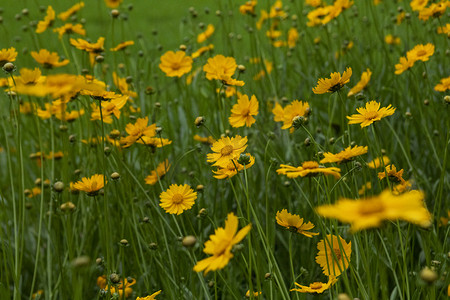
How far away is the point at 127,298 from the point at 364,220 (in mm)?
867

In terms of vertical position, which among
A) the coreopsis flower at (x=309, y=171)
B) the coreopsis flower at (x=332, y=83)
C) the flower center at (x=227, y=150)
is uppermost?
the coreopsis flower at (x=332, y=83)

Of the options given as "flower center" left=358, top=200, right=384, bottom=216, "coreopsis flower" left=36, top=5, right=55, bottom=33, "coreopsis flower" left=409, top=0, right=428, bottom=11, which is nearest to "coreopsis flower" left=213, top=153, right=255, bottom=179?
"flower center" left=358, top=200, right=384, bottom=216

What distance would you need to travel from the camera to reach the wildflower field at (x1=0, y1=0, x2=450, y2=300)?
87 cm

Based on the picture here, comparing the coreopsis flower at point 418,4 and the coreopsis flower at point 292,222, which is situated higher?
the coreopsis flower at point 418,4

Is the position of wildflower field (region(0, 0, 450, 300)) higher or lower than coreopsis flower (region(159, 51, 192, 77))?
lower

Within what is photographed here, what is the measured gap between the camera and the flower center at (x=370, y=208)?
542mm

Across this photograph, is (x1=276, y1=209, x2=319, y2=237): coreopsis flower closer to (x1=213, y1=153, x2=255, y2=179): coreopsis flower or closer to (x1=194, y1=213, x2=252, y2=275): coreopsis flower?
(x1=213, y1=153, x2=255, y2=179): coreopsis flower

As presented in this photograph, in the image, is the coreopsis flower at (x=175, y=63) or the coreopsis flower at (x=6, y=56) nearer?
the coreopsis flower at (x=6, y=56)

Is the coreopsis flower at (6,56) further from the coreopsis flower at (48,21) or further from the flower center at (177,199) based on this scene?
the coreopsis flower at (48,21)

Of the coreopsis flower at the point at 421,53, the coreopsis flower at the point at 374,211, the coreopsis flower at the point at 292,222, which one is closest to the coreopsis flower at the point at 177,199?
the coreopsis flower at the point at 292,222

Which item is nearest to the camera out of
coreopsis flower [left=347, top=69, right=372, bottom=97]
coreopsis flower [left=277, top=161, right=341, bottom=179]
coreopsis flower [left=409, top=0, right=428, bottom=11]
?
coreopsis flower [left=277, top=161, right=341, bottom=179]

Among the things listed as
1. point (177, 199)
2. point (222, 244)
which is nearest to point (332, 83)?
point (177, 199)

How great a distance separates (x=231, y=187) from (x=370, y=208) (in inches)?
38.3

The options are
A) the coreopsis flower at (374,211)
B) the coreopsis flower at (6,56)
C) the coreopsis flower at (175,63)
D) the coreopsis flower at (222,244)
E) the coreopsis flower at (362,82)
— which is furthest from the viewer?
the coreopsis flower at (175,63)
